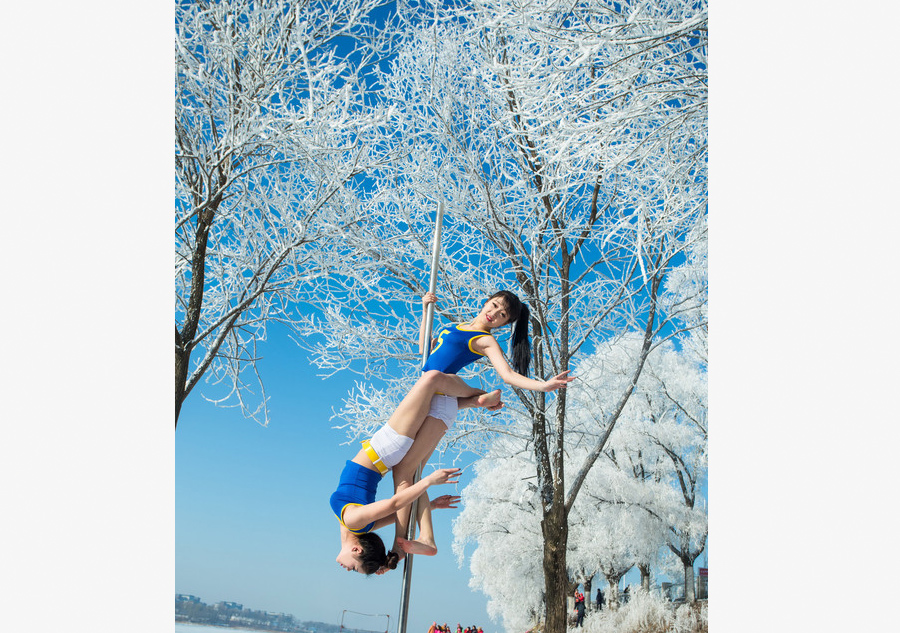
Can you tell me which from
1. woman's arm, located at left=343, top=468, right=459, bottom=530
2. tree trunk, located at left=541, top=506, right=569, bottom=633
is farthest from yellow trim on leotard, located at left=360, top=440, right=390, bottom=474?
tree trunk, located at left=541, top=506, right=569, bottom=633

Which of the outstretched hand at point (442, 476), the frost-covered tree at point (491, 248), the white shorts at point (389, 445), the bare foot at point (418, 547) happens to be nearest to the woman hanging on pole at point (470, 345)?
the white shorts at point (389, 445)

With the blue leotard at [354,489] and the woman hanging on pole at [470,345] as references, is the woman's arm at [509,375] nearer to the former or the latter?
the woman hanging on pole at [470,345]

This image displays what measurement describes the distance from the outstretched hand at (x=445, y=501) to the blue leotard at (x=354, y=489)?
23 centimetres

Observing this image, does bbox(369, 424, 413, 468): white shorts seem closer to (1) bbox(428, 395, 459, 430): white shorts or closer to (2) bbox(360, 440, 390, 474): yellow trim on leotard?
(2) bbox(360, 440, 390, 474): yellow trim on leotard

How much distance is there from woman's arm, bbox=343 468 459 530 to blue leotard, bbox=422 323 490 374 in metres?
0.34

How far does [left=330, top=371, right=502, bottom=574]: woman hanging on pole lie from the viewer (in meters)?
1.81

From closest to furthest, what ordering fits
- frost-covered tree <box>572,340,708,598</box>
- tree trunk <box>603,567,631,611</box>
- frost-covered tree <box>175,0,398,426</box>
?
1. frost-covered tree <box>175,0,398,426</box>
2. frost-covered tree <box>572,340,708,598</box>
3. tree trunk <box>603,567,631,611</box>

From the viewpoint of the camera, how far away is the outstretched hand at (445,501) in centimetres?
206
